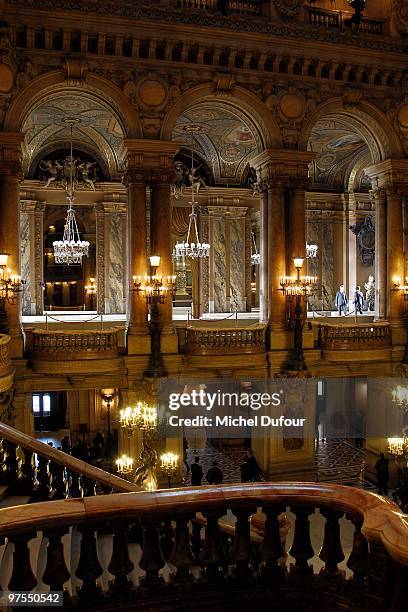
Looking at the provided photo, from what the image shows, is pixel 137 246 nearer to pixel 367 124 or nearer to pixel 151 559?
pixel 367 124

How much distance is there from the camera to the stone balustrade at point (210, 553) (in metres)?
3.06

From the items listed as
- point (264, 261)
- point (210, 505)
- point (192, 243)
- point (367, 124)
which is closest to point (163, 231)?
point (264, 261)

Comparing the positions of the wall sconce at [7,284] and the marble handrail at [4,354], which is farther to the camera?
the wall sconce at [7,284]

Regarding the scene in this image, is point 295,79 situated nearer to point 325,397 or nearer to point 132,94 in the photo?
point 132,94

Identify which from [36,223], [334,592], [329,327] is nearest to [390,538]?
[334,592]

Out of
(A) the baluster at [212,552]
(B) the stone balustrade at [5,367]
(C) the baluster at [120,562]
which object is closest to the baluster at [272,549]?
(A) the baluster at [212,552]

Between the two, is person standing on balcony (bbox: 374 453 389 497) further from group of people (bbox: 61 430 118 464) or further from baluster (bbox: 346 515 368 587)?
baluster (bbox: 346 515 368 587)

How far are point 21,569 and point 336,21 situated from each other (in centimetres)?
1631

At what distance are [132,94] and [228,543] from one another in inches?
484

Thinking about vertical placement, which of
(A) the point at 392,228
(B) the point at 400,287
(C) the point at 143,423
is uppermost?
(A) the point at 392,228

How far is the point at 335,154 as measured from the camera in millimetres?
22844

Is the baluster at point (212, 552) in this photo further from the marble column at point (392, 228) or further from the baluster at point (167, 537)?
the marble column at point (392, 228)

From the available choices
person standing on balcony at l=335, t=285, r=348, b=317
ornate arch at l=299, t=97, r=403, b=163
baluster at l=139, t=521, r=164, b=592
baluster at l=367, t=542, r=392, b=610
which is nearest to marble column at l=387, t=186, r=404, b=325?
ornate arch at l=299, t=97, r=403, b=163

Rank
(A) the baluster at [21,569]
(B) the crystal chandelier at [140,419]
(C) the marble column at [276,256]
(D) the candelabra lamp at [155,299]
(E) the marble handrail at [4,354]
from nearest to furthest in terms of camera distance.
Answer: (A) the baluster at [21,569]
(E) the marble handrail at [4,354]
(B) the crystal chandelier at [140,419]
(D) the candelabra lamp at [155,299]
(C) the marble column at [276,256]
